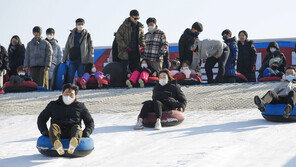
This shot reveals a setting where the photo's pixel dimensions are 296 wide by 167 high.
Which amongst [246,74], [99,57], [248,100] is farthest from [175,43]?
[248,100]

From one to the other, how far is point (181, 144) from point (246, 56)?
7468mm

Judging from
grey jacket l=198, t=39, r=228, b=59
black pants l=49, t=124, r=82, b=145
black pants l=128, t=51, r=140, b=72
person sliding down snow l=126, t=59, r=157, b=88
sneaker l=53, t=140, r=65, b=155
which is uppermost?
grey jacket l=198, t=39, r=228, b=59

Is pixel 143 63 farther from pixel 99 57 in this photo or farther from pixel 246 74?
pixel 99 57

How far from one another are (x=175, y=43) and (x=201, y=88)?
5647mm

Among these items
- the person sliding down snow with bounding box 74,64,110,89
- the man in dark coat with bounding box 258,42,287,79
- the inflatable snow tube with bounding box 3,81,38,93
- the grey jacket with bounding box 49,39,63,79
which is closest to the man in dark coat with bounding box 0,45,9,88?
the inflatable snow tube with bounding box 3,81,38,93

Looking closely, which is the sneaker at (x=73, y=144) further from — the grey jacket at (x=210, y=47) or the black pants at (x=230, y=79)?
the black pants at (x=230, y=79)

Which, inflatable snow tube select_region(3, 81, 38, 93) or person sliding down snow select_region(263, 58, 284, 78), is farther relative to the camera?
inflatable snow tube select_region(3, 81, 38, 93)

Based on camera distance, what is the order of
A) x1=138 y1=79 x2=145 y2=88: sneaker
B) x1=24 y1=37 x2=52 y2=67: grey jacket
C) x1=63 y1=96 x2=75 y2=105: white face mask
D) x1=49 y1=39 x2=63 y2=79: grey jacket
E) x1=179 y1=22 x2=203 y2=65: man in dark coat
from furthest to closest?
x1=49 y1=39 x2=63 y2=79: grey jacket < x1=24 y1=37 x2=52 y2=67: grey jacket < x1=179 y1=22 x2=203 y2=65: man in dark coat < x1=138 y1=79 x2=145 y2=88: sneaker < x1=63 y1=96 x2=75 y2=105: white face mask

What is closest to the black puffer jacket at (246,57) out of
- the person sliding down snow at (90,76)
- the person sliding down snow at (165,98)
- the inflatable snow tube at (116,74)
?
the inflatable snow tube at (116,74)

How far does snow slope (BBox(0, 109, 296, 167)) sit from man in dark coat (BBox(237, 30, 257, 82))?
4.88 meters

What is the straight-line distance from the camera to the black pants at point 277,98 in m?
7.11

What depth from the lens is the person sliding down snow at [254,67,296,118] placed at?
7098 millimetres

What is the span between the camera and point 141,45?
481 inches

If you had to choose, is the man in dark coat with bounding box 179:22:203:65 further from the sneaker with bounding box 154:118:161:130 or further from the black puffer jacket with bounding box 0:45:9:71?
the sneaker with bounding box 154:118:161:130
